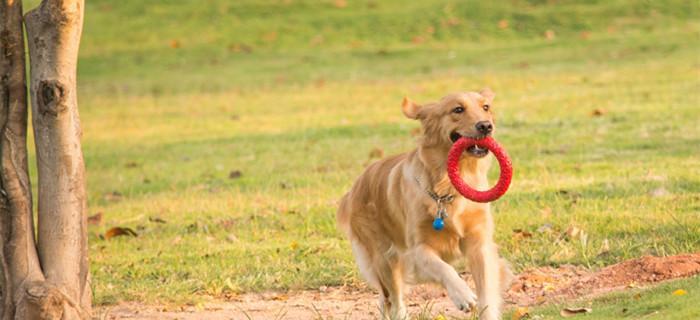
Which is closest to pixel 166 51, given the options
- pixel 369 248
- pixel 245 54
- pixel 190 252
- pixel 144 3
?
pixel 245 54

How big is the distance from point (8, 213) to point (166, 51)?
23.0 metres

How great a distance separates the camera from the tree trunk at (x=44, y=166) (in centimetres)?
623

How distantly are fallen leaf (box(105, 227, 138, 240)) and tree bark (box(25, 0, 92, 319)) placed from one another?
392 centimetres

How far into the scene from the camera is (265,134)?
16.6m

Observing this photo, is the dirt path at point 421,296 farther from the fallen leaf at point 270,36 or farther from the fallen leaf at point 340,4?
the fallen leaf at point 340,4

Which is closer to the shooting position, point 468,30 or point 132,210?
point 132,210

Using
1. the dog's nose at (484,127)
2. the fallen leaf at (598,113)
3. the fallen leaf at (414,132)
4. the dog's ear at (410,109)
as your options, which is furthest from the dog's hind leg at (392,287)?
the fallen leaf at (598,113)

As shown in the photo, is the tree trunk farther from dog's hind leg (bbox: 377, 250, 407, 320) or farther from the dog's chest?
Result: the dog's chest

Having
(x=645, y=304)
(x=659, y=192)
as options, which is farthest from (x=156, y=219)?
(x=645, y=304)

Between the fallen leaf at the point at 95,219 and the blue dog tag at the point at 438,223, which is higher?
the blue dog tag at the point at 438,223

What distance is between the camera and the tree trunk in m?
6.23

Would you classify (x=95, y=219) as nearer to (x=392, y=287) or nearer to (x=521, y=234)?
(x=521, y=234)

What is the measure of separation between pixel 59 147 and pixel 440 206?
7.11ft

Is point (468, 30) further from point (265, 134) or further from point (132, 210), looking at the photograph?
point (132, 210)
